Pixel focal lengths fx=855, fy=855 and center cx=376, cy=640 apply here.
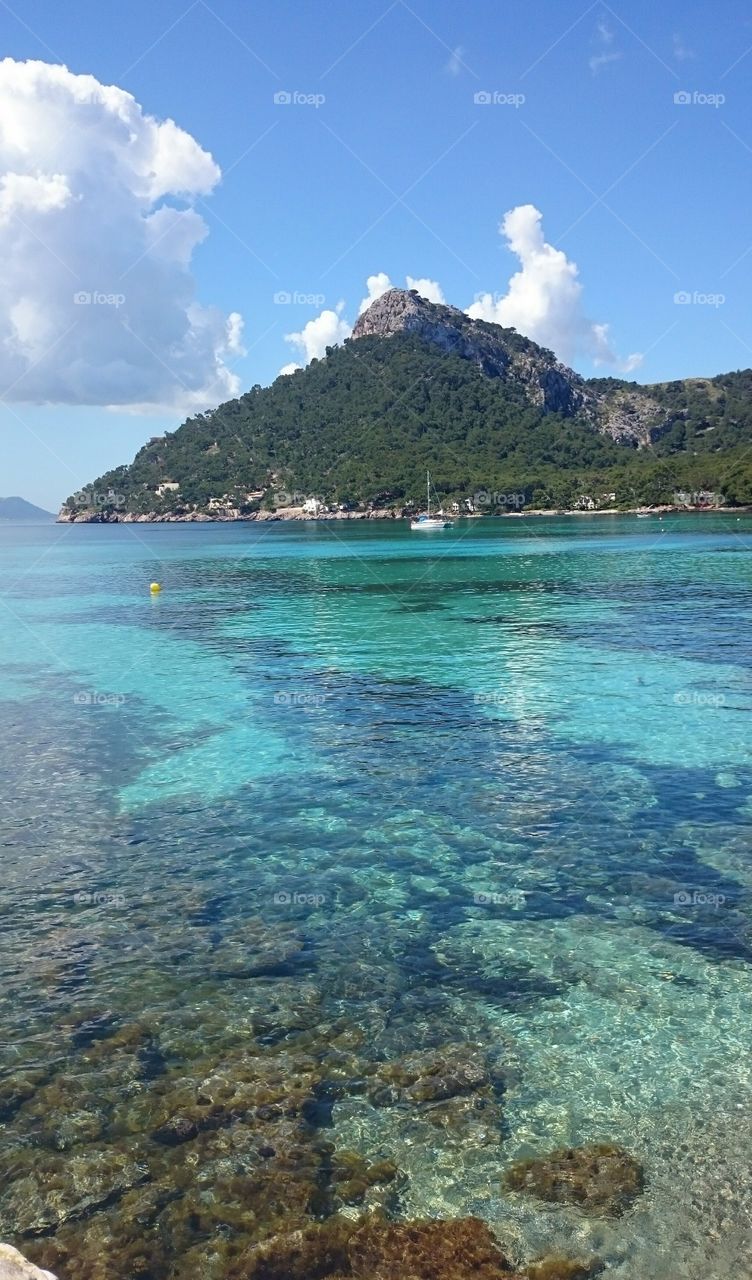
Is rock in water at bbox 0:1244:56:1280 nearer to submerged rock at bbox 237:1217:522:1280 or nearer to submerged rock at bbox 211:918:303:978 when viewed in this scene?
submerged rock at bbox 237:1217:522:1280

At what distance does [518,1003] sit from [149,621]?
41.8m

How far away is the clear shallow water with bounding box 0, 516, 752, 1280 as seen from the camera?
757cm

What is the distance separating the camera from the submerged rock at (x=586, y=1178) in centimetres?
717

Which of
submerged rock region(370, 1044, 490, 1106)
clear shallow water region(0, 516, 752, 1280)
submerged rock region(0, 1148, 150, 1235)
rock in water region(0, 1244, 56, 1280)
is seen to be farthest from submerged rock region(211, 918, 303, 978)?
rock in water region(0, 1244, 56, 1280)

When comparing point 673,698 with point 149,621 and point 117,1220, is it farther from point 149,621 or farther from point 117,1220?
point 149,621

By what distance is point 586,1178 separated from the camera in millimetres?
7422

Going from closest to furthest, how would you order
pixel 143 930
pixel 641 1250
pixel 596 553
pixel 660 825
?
pixel 641 1250 → pixel 143 930 → pixel 660 825 → pixel 596 553

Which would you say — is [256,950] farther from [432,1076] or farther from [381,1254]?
[381,1254]

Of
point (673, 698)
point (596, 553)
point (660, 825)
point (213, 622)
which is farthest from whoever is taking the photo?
point (596, 553)

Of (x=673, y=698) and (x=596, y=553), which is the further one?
(x=596, y=553)

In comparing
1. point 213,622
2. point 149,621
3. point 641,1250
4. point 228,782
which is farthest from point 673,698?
point 149,621

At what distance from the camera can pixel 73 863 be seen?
47.6ft

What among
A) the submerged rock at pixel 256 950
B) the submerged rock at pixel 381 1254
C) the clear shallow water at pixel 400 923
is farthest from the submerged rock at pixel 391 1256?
the submerged rock at pixel 256 950

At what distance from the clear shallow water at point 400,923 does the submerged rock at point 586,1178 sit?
5.2 inches
